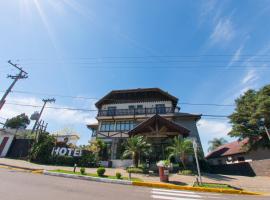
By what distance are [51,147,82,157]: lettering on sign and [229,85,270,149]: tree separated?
20308mm

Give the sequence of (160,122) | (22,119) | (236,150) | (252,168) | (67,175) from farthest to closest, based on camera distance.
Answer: (22,119) < (236,150) < (160,122) < (252,168) < (67,175)

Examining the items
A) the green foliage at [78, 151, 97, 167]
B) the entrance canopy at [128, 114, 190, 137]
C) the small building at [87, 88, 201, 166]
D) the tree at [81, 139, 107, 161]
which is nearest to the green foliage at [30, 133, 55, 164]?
the green foliage at [78, 151, 97, 167]

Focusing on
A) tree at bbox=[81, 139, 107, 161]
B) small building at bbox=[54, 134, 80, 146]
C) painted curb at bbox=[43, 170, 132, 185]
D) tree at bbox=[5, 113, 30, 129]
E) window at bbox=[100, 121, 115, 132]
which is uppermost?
tree at bbox=[5, 113, 30, 129]

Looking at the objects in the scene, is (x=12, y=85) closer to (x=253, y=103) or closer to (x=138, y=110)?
(x=138, y=110)

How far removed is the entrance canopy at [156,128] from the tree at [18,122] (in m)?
49.3

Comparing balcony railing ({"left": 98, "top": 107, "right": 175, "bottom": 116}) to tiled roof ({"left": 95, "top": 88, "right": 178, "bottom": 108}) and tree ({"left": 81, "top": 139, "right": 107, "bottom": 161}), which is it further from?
tree ({"left": 81, "top": 139, "right": 107, "bottom": 161})

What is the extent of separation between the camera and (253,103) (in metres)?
22.0

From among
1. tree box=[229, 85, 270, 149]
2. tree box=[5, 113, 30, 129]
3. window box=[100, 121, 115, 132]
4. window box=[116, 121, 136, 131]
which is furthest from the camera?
tree box=[5, 113, 30, 129]

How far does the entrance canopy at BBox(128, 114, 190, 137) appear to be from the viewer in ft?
67.5

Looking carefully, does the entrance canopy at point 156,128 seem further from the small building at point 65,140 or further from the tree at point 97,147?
the small building at point 65,140

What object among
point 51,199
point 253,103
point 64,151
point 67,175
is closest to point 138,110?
point 64,151

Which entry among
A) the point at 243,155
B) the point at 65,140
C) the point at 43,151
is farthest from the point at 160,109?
the point at 43,151

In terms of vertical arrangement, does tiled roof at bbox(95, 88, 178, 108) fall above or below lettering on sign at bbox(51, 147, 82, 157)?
above

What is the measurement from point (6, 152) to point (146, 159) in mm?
17511
